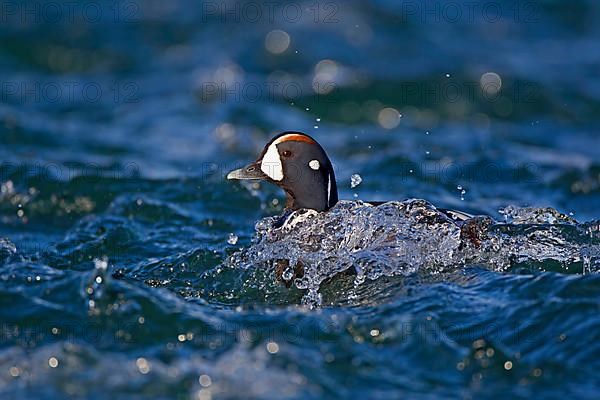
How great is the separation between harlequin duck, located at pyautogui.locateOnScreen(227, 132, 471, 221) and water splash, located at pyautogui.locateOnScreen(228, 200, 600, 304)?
0.14 m

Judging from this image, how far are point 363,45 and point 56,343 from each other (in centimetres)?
1122

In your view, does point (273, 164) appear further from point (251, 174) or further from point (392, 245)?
point (392, 245)

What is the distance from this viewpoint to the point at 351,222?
23.7ft

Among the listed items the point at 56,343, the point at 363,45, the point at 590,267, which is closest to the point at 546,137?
the point at 363,45

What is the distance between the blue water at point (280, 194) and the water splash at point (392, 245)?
2 cm

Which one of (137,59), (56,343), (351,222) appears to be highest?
(351,222)

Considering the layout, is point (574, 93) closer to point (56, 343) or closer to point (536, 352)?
point (536, 352)

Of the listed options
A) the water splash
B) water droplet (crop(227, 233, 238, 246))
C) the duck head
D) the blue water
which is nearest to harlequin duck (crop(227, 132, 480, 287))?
the duck head

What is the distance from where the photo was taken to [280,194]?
10.0 m

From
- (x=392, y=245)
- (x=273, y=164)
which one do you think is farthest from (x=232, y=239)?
(x=392, y=245)

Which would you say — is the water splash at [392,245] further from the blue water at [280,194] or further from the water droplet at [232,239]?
the water droplet at [232,239]

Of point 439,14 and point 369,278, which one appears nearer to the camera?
point 369,278

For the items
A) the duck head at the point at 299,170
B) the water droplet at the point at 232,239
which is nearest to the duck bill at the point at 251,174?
the duck head at the point at 299,170

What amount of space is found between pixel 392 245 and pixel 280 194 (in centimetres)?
304
